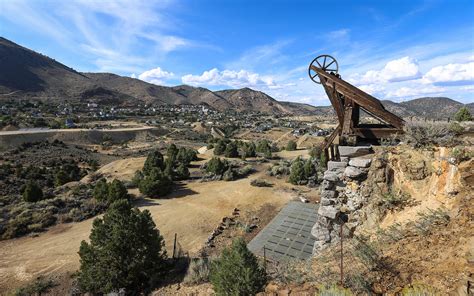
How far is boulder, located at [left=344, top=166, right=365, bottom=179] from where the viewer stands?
23.0 feet

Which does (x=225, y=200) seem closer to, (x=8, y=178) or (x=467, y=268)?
(x=467, y=268)

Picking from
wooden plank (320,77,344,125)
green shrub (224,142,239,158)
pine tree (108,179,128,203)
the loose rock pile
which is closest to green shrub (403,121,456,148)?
the loose rock pile

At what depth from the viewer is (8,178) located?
26547 millimetres

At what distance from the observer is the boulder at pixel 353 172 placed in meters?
7.01

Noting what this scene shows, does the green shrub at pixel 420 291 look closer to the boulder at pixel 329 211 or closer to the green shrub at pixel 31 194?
the boulder at pixel 329 211

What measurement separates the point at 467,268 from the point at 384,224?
230 cm

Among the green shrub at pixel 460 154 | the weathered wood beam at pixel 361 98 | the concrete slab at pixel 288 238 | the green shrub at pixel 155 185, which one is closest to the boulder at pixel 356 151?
the weathered wood beam at pixel 361 98

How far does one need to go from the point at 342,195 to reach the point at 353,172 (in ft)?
2.56

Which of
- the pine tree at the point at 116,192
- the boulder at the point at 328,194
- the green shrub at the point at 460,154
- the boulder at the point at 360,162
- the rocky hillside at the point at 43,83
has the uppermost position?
the rocky hillside at the point at 43,83

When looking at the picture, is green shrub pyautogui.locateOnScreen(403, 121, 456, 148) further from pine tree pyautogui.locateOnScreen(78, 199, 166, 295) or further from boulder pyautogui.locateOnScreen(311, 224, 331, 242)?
pine tree pyautogui.locateOnScreen(78, 199, 166, 295)

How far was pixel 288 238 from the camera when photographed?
1035 cm

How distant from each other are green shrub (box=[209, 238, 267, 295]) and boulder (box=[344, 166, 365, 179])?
3.49 meters

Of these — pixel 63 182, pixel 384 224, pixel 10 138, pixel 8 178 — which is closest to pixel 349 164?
pixel 384 224

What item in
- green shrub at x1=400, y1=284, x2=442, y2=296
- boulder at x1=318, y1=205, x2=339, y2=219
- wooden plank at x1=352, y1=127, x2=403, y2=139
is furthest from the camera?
wooden plank at x1=352, y1=127, x2=403, y2=139
